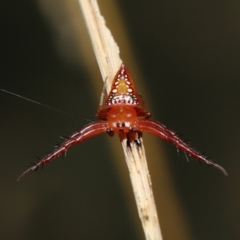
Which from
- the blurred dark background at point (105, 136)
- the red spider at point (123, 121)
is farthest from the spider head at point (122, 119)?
the blurred dark background at point (105, 136)

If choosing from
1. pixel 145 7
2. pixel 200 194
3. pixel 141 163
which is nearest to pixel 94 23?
pixel 141 163

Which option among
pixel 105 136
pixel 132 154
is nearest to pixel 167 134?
pixel 132 154

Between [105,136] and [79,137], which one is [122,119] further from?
[105,136]

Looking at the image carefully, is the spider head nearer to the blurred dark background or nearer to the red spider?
the red spider

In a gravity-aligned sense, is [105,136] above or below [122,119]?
above

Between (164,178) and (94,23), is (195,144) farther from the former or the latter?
(94,23)

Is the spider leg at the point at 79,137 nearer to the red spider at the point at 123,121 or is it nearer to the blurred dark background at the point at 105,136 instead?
the red spider at the point at 123,121
